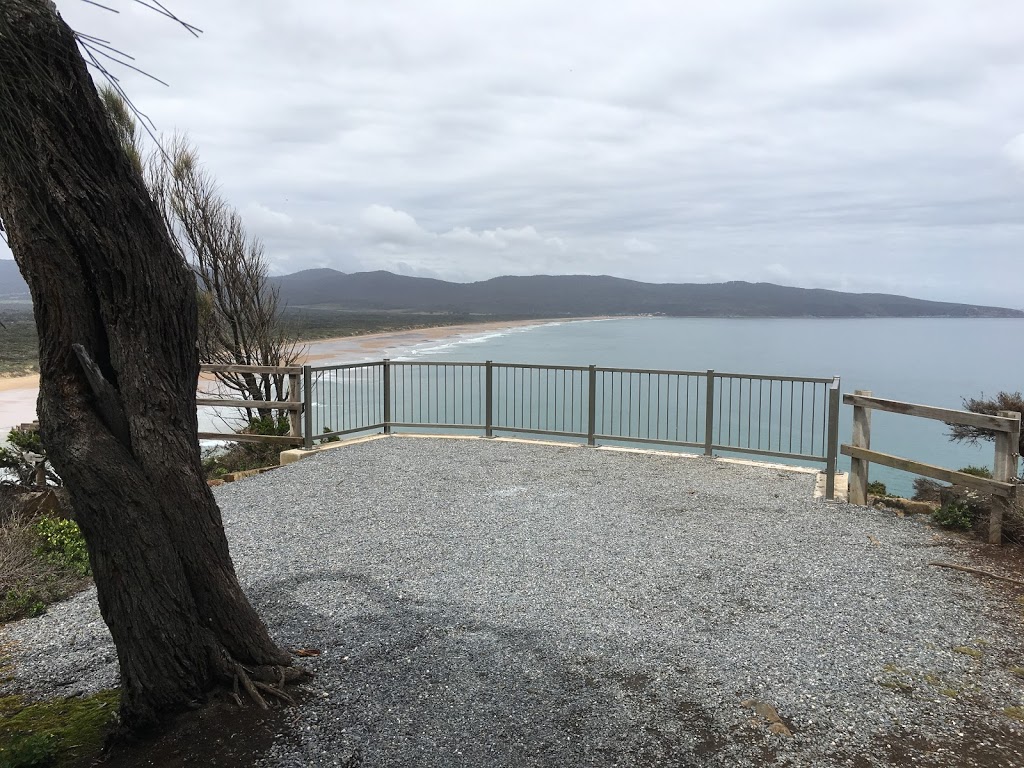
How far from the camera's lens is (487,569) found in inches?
214

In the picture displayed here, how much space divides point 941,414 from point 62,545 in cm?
810

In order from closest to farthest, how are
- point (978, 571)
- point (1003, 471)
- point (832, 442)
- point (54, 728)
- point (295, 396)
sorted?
point (54, 728) < point (978, 571) < point (1003, 471) < point (832, 442) < point (295, 396)

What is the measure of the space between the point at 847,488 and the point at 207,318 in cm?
1135

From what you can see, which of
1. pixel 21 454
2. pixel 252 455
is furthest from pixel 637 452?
pixel 21 454

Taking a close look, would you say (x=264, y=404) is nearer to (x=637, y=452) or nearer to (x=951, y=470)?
(x=637, y=452)

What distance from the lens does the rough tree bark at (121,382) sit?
8.89 feet

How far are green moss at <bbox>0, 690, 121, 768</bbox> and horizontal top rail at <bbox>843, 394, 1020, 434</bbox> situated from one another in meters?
6.83

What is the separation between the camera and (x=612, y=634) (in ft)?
13.8

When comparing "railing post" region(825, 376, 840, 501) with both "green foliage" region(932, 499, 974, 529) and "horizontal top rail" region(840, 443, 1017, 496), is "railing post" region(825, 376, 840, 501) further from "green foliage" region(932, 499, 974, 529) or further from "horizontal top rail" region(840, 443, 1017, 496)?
"green foliage" region(932, 499, 974, 529)

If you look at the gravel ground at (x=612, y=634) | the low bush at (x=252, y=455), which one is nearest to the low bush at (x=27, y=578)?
the gravel ground at (x=612, y=634)

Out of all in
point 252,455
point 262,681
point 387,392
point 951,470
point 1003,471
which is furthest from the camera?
point 252,455

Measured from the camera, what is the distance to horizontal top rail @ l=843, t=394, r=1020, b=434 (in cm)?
610

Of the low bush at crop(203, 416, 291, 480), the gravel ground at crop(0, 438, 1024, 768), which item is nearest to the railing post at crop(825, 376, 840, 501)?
the gravel ground at crop(0, 438, 1024, 768)

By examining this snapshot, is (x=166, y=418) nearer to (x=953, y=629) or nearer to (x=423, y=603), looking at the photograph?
(x=423, y=603)
